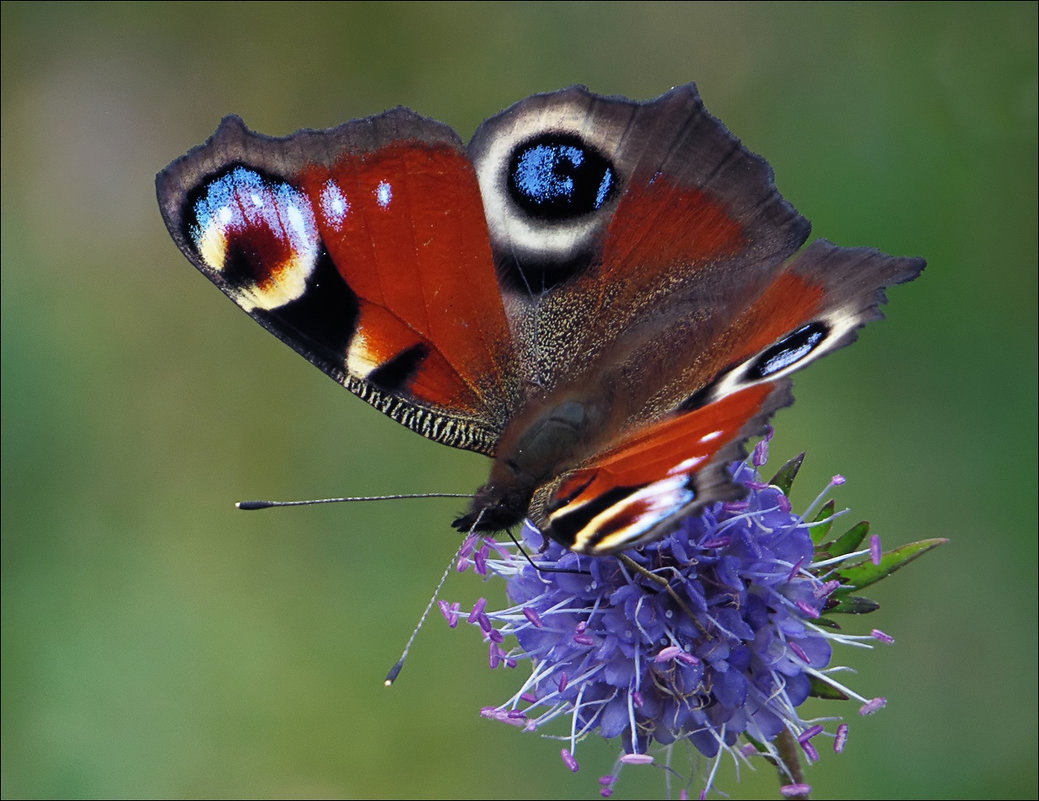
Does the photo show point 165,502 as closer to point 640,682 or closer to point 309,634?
point 309,634

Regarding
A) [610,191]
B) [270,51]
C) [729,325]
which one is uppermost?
[270,51]

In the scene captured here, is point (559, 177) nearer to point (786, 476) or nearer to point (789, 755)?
point (786, 476)

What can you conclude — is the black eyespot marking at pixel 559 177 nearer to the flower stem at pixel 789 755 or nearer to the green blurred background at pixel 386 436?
the flower stem at pixel 789 755

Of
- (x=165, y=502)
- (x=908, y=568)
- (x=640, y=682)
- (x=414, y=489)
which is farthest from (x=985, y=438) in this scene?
(x=165, y=502)

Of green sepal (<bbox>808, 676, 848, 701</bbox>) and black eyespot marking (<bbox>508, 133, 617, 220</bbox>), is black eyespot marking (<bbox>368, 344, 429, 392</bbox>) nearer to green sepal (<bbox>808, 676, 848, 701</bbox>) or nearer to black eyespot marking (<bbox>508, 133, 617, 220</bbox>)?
black eyespot marking (<bbox>508, 133, 617, 220</bbox>)

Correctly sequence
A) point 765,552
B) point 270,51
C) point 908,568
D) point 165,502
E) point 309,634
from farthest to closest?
point 270,51, point 165,502, point 309,634, point 908,568, point 765,552
